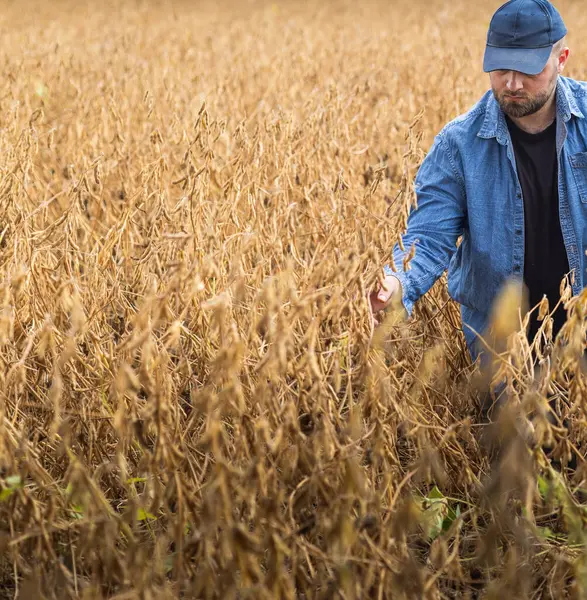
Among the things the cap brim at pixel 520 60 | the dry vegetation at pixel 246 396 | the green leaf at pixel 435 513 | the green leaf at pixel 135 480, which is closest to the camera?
the dry vegetation at pixel 246 396

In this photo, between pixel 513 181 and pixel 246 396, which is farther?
pixel 513 181

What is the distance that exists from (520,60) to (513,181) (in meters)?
0.31

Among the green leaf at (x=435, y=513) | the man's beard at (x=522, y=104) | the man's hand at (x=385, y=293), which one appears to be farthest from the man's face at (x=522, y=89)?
the green leaf at (x=435, y=513)

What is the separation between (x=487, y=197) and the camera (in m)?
2.06

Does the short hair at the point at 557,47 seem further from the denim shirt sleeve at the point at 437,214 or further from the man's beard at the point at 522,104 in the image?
the denim shirt sleeve at the point at 437,214

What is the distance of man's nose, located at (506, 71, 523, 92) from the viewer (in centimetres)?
192

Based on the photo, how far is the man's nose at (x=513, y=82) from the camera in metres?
1.92

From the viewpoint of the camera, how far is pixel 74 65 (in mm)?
4910

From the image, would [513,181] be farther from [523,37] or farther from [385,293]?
[385,293]

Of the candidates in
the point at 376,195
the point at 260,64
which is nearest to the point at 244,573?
the point at 376,195

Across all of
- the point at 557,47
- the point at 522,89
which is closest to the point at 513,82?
the point at 522,89

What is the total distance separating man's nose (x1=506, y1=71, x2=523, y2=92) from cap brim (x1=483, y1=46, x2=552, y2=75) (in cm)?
2

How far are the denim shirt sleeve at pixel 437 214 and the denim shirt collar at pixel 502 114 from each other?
0.11 metres

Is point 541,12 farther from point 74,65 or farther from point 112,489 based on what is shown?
point 74,65
